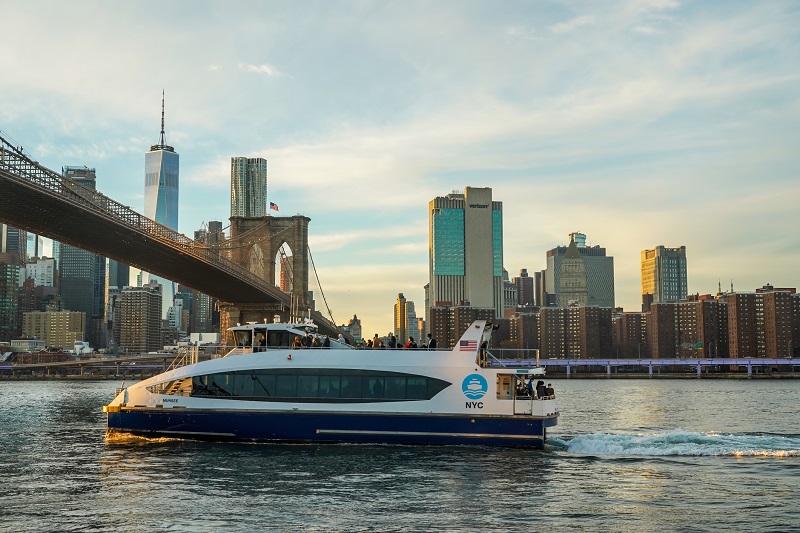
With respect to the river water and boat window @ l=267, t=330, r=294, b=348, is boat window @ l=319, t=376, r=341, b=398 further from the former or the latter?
boat window @ l=267, t=330, r=294, b=348

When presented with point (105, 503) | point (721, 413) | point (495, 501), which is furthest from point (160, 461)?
point (721, 413)

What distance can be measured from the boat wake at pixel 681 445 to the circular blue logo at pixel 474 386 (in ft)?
10.5

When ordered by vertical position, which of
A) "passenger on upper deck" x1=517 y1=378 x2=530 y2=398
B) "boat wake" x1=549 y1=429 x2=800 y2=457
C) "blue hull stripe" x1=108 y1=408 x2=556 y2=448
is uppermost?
"passenger on upper deck" x1=517 y1=378 x2=530 y2=398

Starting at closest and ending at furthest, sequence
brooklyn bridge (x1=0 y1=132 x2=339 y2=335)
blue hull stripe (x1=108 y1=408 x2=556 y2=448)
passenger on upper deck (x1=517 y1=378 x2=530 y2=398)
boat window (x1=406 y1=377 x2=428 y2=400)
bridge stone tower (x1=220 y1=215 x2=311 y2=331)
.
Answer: blue hull stripe (x1=108 y1=408 x2=556 y2=448)
passenger on upper deck (x1=517 y1=378 x2=530 y2=398)
boat window (x1=406 y1=377 x2=428 y2=400)
brooklyn bridge (x1=0 y1=132 x2=339 y2=335)
bridge stone tower (x1=220 y1=215 x2=311 y2=331)

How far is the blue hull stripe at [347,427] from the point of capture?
25.5m

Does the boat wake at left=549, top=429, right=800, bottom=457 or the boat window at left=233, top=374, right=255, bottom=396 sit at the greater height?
the boat window at left=233, top=374, right=255, bottom=396

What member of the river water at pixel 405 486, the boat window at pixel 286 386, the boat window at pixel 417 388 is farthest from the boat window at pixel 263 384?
the boat window at pixel 417 388

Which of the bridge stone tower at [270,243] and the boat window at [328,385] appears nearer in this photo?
the boat window at [328,385]

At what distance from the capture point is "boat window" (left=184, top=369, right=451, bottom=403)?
2602 cm

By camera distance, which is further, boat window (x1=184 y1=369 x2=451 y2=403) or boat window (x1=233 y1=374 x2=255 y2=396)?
boat window (x1=233 y1=374 x2=255 y2=396)

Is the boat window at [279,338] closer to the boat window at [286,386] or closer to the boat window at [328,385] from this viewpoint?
the boat window at [286,386]

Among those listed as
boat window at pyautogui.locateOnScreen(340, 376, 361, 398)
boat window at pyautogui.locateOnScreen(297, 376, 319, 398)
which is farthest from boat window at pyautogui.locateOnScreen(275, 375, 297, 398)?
boat window at pyautogui.locateOnScreen(340, 376, 361, 398)

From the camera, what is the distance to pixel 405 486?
20.6 meters

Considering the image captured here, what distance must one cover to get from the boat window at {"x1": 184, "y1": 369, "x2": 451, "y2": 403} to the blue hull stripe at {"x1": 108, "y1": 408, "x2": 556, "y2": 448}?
509mm
